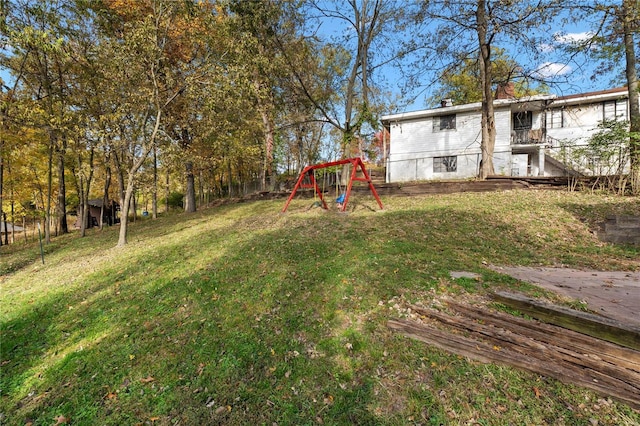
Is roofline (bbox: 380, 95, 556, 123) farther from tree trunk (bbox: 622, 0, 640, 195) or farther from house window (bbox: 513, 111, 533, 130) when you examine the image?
tree trunk (bbox: 622, 0, 640, 195)

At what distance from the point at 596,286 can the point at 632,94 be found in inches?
423

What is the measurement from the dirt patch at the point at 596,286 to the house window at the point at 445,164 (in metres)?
15.2

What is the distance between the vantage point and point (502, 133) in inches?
708

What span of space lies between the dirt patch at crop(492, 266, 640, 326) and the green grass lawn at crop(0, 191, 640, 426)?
0.45 m

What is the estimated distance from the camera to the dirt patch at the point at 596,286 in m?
3.23

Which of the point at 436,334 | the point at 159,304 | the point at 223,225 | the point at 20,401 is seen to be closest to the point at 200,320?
the point at 159,304

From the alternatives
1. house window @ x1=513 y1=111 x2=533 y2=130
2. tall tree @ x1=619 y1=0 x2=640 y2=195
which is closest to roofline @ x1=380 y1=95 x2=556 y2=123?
house window @ x1=513 y1=111 x2=533 y2=130

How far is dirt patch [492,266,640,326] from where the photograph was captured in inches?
127

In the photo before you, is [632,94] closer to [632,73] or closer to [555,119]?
[632,73]

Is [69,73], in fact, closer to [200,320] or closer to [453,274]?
[200,320]

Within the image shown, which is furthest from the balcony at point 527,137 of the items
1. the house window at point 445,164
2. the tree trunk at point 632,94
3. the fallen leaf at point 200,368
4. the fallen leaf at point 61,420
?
the fallen leaf at point 61,420

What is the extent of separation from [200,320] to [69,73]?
47.5 ft

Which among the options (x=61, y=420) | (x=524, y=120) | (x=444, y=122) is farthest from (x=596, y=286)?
(x=524, y=120)

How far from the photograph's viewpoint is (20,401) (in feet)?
10.3
